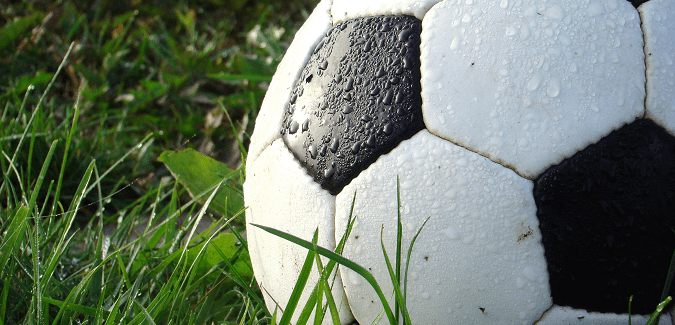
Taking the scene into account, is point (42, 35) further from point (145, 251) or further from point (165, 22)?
point (145, 251)

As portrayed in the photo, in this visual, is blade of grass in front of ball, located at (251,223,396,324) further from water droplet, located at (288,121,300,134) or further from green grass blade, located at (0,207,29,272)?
green grass blade, located at (0,207,29,272)

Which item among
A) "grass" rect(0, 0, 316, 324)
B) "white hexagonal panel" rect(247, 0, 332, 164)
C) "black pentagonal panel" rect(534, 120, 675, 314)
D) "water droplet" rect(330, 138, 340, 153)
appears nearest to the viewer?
"black pentagonal panel" rect(534, 120, 675, 314)

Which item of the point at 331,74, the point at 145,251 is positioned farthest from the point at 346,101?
the point at 145,251

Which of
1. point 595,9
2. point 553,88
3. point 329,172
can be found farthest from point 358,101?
point 595,9

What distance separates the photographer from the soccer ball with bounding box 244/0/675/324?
42.6 inches

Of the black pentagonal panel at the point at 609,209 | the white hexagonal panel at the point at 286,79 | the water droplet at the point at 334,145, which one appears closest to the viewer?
the black pentagonal panel at the point at 609,209

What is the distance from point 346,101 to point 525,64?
0.36m

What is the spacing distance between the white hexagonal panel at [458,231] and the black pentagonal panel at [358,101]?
0.05m

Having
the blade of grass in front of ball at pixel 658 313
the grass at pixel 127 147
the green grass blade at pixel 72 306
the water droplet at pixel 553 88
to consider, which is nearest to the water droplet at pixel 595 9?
the water droplet at pixel 553 88

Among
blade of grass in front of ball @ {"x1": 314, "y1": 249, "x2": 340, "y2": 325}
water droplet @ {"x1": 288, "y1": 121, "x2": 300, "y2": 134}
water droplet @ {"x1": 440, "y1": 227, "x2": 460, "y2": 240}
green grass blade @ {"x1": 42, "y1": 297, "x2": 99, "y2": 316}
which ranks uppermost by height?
water droplet @ {"x1": 288, "y1": 121, "x2": 300, "y2": 134}

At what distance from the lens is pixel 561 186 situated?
42.4 inches

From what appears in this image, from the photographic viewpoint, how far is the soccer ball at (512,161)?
108cm

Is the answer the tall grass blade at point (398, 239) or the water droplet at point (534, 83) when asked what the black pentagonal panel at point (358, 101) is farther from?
the water droplet at point (534, 83)

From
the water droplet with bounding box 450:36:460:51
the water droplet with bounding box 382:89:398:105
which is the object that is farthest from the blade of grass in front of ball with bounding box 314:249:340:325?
the water droplet with bounding box 450:36:460:51
